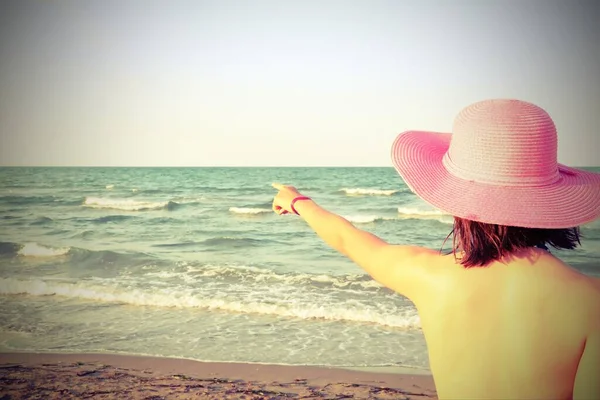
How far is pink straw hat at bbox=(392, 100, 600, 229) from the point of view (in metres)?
0.90

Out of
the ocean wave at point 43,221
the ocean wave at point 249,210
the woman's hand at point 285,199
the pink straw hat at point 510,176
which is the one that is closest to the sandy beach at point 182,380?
the woman's hand at point 285,199

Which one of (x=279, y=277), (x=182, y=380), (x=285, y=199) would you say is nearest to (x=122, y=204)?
(x=279, y=277)

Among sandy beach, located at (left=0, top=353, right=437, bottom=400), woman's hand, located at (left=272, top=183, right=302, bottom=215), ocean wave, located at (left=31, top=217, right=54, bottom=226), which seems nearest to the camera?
woman's hand, located at (left=272, top=183, right=302, bottom=215)

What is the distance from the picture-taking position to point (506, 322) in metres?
0.88

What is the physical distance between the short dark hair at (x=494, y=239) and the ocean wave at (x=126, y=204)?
61.4 feet

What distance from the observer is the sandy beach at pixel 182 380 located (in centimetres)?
391

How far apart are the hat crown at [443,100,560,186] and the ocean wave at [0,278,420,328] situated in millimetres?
5164

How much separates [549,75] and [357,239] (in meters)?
22.2

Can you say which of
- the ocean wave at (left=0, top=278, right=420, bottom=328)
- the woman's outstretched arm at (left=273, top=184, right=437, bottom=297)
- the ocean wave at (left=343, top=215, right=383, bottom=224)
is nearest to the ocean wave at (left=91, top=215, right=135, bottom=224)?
the ocean wave at (left=0, top=278, right=420, bottom=328)

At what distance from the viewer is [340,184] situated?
2611cm

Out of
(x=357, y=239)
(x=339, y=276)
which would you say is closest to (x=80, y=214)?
(x=339, y=276)

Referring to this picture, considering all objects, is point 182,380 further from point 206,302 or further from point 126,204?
point 126,204

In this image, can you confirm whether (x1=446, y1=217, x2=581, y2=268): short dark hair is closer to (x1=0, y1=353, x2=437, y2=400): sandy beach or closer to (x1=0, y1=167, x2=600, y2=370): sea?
(x1=0, y1=353, x2=437, y2=400): sandy beach

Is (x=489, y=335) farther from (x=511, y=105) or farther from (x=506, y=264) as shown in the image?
(x=511, y=105)
